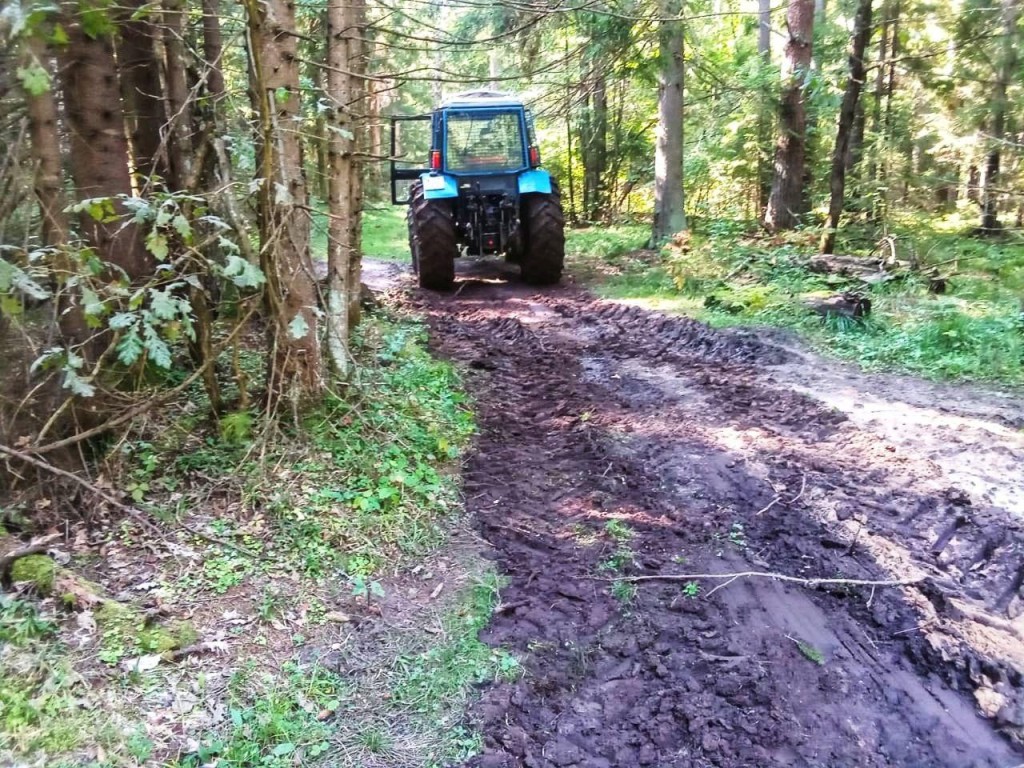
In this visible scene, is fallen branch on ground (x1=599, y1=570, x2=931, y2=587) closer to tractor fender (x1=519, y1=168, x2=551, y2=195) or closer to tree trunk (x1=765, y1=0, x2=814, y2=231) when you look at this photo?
tractor fender (x1=519, y1=168, x2=551, y2=195)

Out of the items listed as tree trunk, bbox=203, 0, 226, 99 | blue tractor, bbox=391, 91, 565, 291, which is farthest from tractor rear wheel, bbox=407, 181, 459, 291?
tree trunk, bbox=203, 0, 226, 99

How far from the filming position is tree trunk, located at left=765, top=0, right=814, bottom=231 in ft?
36.4

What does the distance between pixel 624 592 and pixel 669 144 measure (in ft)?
33.8

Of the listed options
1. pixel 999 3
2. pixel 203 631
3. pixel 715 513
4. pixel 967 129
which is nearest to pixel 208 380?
Result: pixel 203 631

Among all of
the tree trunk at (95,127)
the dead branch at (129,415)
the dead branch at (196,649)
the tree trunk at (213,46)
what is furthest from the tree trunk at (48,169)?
the tree trunk at (213,46)

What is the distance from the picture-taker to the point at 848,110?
9.91 metres

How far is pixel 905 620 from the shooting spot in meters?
3.67

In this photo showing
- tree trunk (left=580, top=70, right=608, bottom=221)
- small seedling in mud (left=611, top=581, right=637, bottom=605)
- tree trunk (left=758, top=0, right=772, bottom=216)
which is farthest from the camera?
tree trunk (left=580, top=70, right=608, bottom=221)

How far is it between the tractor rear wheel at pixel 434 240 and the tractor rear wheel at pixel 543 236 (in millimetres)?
1089

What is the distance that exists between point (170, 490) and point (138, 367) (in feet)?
2.42

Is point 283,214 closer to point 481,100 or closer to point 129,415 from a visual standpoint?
point 129,415

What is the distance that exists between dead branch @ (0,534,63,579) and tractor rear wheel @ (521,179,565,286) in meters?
8.26

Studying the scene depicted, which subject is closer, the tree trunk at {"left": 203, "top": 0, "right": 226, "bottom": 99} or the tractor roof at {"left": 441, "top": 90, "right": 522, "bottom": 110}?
the tree trunk at {"left": 203, "top": 0, "right": 226, "bottom": 99}

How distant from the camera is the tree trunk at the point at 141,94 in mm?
5310
